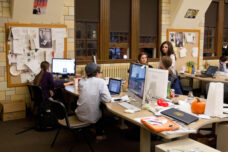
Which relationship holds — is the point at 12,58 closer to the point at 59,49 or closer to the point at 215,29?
the point at 59,49

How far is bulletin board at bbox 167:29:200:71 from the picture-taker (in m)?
7.14

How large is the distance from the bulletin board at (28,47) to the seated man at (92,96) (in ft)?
7.52

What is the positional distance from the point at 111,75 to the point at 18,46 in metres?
2.19

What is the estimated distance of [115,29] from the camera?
6.22 metres

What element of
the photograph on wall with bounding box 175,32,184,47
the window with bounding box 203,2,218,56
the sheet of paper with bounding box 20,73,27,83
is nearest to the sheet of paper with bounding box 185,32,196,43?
the photograph on wall with bounding box 175,32,184,47

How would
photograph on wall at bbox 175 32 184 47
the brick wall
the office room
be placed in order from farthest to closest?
photograph on wall at bbox 175 32 184 47
the brick wall
the office room

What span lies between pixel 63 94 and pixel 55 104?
2.25 metres

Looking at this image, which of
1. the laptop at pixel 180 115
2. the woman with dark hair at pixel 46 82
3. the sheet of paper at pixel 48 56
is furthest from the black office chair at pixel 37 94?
the laptop at pixel 180 115

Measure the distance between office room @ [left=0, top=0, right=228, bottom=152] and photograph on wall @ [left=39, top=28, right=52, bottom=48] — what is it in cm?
2

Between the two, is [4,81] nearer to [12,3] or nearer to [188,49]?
[12,3]

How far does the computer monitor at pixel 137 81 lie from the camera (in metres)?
2.93

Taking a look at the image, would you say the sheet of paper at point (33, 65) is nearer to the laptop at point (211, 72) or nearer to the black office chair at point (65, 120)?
the black office chair at point (65, 120)

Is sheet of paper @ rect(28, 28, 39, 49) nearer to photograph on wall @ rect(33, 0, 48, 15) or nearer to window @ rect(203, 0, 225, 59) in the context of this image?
photograph on wall @ rect(33, 0, 48, 15)

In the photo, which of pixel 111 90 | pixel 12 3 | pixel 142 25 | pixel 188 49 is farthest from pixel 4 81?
pixel 188 49
